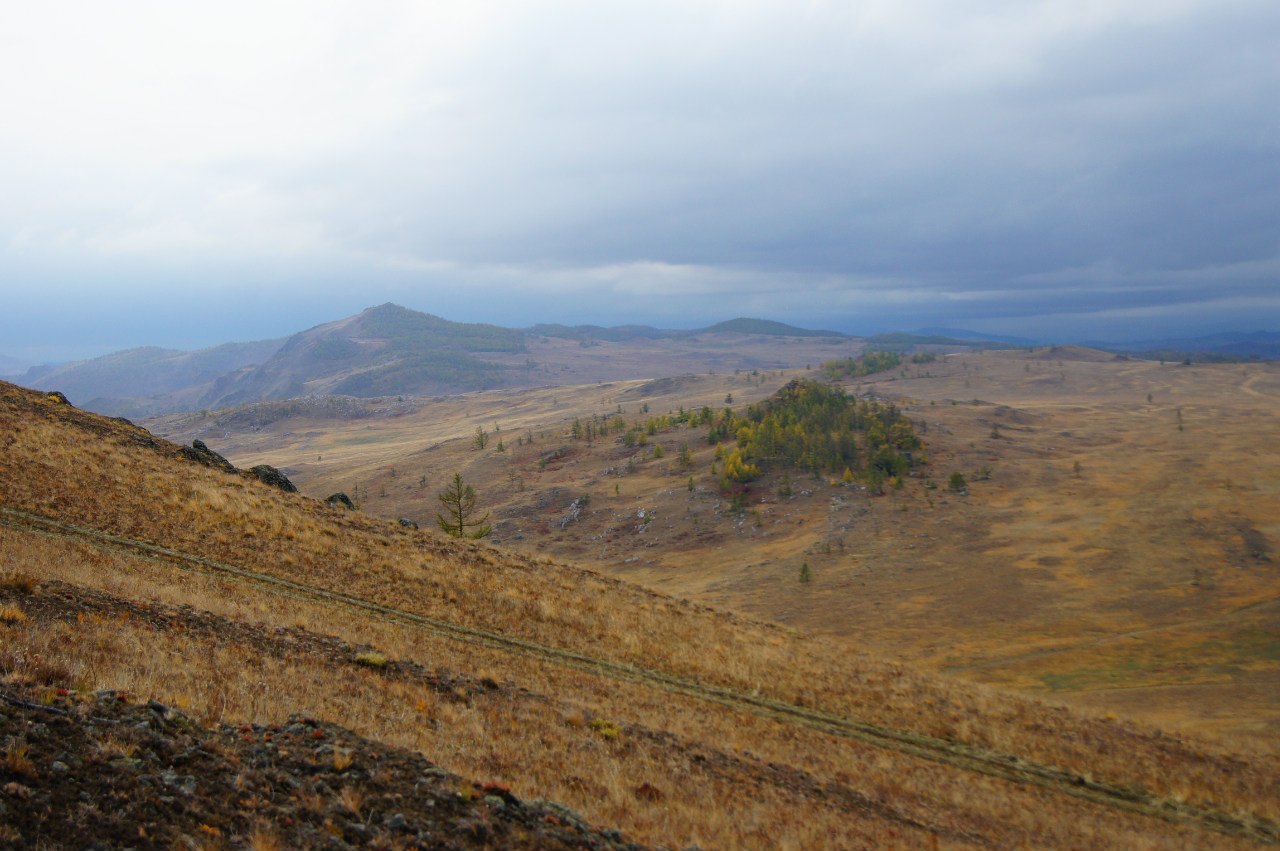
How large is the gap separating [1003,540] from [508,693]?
161 feet

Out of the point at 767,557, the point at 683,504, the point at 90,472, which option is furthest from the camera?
the point at 683,504

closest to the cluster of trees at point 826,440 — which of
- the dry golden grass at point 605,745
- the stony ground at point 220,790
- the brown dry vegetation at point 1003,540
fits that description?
the brown dry vegetation at point 1003,540

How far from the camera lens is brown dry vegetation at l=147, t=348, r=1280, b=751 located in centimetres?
3177

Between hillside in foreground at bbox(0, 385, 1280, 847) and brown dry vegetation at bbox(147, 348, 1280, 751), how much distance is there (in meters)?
7.88

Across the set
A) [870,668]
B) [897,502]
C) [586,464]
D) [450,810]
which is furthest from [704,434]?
[450,810]

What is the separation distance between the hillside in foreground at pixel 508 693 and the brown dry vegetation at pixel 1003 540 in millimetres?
7878

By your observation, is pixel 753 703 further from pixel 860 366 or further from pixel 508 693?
pixel 860 366

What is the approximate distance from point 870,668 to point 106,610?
19776 mm

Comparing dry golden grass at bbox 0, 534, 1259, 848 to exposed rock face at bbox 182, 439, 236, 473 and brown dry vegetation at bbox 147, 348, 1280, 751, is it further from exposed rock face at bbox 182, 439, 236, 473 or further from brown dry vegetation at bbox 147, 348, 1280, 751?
exposed rock face at bbox 182, 439, 236, 473

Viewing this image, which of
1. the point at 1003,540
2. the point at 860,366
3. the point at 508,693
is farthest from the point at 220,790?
the point at 860,366

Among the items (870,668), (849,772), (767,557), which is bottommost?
(767,557)

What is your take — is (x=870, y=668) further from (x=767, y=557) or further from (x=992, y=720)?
(x=767, y=557)

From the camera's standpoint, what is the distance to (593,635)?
19.3m

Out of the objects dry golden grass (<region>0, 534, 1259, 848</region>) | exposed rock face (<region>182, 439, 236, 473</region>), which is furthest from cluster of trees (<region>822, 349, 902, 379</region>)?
dry golden grass (<region>0, 534, 1259, 848</region>)
